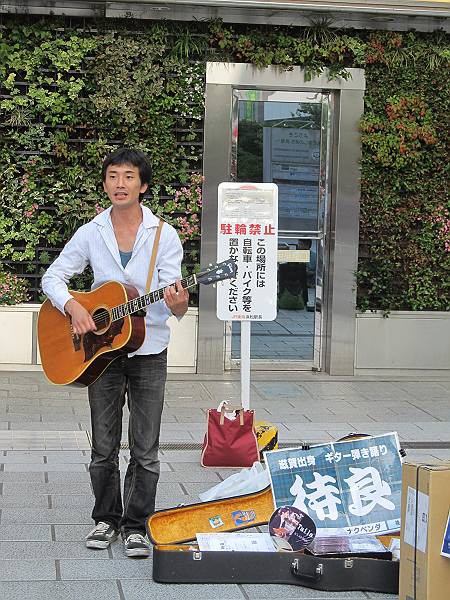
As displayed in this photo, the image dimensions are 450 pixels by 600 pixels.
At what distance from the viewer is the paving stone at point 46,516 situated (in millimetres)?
6051

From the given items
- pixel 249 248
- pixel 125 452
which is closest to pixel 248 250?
pixel 249 248

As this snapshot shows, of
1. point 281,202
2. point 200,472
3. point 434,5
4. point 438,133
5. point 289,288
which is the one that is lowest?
point 200,472

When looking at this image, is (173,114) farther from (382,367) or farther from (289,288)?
(382,367)

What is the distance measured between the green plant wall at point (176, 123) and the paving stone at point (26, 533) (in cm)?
485

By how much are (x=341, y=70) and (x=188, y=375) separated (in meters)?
3.07

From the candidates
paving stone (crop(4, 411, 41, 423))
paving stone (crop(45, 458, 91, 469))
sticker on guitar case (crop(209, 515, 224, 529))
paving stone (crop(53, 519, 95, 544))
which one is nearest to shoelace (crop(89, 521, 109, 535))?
paving stone (crop(53, 519, 95, 544))

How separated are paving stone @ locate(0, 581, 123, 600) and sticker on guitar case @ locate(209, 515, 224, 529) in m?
0.57

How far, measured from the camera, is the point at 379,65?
10.8 m

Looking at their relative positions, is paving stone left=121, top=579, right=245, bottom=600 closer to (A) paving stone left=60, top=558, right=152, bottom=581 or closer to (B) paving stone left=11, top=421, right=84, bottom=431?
(A) paving stone left=60, top=558, right=152, bottom=581

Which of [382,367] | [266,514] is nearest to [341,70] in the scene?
[382,367]

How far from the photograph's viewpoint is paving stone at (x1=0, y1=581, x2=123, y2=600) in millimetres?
4898

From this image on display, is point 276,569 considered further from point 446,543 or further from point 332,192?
point 332,192

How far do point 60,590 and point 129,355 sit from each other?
111 cm

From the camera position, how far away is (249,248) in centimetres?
796
